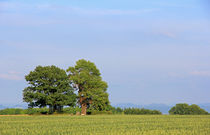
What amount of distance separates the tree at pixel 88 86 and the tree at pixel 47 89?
129 inches

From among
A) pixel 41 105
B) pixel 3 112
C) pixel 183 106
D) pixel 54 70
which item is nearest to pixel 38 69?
pixel 54 70

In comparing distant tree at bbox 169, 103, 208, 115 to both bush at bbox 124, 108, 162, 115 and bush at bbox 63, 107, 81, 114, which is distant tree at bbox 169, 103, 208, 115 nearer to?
bush at bbox 124, 108, 162, 115

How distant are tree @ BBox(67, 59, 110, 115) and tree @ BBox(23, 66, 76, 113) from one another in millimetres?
3274

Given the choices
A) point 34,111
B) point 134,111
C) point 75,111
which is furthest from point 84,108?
point 134,111

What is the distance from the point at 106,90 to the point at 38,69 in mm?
15104

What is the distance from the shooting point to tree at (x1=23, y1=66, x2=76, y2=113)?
5822 centimetres

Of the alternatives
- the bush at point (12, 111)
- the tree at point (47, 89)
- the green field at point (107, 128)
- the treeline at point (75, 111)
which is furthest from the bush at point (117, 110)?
the green field at point (107, 128)

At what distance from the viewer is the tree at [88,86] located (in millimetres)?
62625

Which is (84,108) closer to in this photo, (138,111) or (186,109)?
(138,111)

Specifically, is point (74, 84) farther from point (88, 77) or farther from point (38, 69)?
point (38, 69)


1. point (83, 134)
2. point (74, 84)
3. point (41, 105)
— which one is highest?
point (74, 84)

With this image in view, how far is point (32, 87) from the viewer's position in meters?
59.1

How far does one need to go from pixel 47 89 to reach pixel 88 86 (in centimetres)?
911

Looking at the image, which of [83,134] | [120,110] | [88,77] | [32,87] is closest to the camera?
[83,134]
